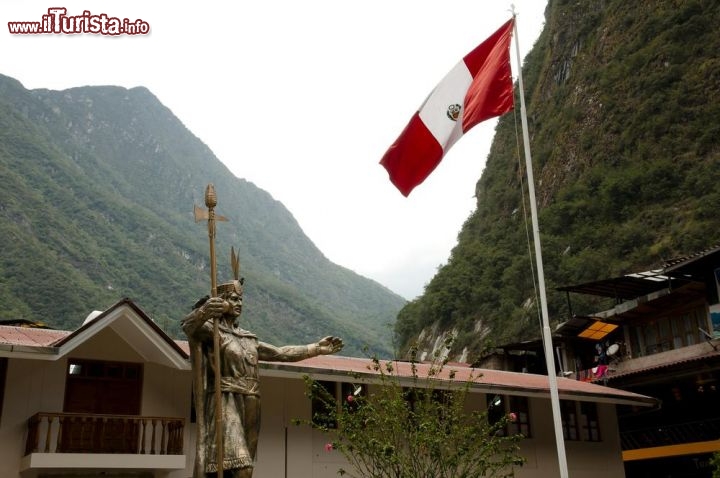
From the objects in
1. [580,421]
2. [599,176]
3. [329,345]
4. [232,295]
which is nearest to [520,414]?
[580,421]

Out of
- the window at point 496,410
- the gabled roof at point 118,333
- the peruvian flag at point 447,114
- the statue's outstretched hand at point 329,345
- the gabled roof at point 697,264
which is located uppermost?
the gabled roof at point 697,264

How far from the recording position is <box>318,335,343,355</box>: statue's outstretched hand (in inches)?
380

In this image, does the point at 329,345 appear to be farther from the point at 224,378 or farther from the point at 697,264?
the point at 697,264

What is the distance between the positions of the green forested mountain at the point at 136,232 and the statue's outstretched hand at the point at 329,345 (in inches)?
693

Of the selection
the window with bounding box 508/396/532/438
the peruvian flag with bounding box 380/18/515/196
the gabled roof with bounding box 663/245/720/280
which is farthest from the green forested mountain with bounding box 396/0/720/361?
the peruvian flag with bounding box 380/18/515/196

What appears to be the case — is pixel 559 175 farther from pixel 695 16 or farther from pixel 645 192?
pixel 695 16

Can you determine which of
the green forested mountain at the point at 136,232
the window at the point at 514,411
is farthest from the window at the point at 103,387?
the green forested mountain at the point at 136,232

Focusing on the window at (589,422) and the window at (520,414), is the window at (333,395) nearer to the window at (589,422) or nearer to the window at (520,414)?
the window at (520,414)

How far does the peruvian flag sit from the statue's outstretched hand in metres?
3.62

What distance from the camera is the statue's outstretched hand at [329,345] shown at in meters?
9.65

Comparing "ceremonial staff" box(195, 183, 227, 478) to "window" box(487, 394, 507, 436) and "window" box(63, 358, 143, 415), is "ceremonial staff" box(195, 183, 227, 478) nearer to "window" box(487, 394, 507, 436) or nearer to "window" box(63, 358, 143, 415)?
"window" box(63, 358, 143, 415)

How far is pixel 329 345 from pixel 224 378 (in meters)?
1.41

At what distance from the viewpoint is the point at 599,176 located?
4656 cm

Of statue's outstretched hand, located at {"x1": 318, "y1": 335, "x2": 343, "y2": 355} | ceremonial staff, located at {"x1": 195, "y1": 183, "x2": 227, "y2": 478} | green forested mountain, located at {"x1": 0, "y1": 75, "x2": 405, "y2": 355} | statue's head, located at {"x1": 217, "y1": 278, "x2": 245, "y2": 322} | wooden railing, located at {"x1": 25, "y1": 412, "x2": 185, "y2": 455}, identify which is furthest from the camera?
green forested mountain, located at {"x1": 0, "y1": 75, "x2": 405, "y2": 355}
